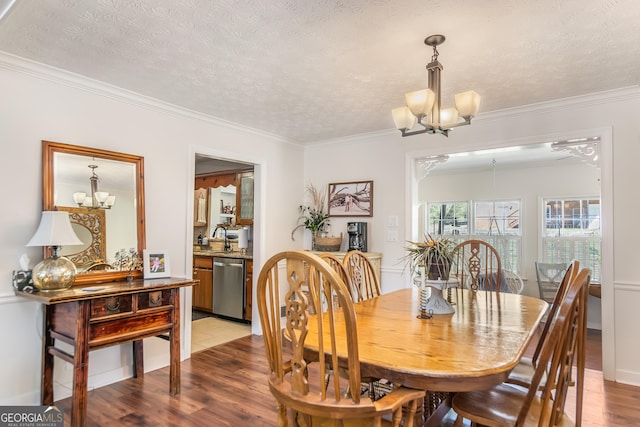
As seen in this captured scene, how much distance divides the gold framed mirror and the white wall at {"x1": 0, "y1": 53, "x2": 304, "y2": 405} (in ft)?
0.29

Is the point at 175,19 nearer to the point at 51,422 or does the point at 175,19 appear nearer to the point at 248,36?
the point at 248,36

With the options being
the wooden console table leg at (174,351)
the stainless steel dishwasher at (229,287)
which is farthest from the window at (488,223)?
the wooden console table leg at (174,351)

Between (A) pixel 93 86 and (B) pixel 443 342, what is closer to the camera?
(B) pixel 443 342

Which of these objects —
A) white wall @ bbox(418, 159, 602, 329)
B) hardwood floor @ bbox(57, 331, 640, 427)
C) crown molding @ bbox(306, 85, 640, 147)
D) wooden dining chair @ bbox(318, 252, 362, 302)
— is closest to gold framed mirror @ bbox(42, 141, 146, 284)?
hardwood floor @ bbox(57, 331, 640, 427)

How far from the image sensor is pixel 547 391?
123 cm

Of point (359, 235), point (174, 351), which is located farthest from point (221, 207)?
point (174, 351)

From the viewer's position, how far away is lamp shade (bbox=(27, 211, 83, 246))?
2.34 meters

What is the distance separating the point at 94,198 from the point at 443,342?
266cm

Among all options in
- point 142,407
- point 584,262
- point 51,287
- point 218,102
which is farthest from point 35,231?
point 584,262

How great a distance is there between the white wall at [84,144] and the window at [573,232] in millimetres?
4479

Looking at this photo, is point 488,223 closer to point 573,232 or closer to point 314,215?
point 573,232

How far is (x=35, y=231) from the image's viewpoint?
2.53 meters

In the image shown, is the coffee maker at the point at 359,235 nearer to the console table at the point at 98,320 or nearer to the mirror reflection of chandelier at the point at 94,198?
the console table at the point at 98,320

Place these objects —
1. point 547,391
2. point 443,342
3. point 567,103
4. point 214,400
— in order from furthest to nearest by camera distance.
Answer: point 567,103, point 214,400, point 443,342, point 547,391
